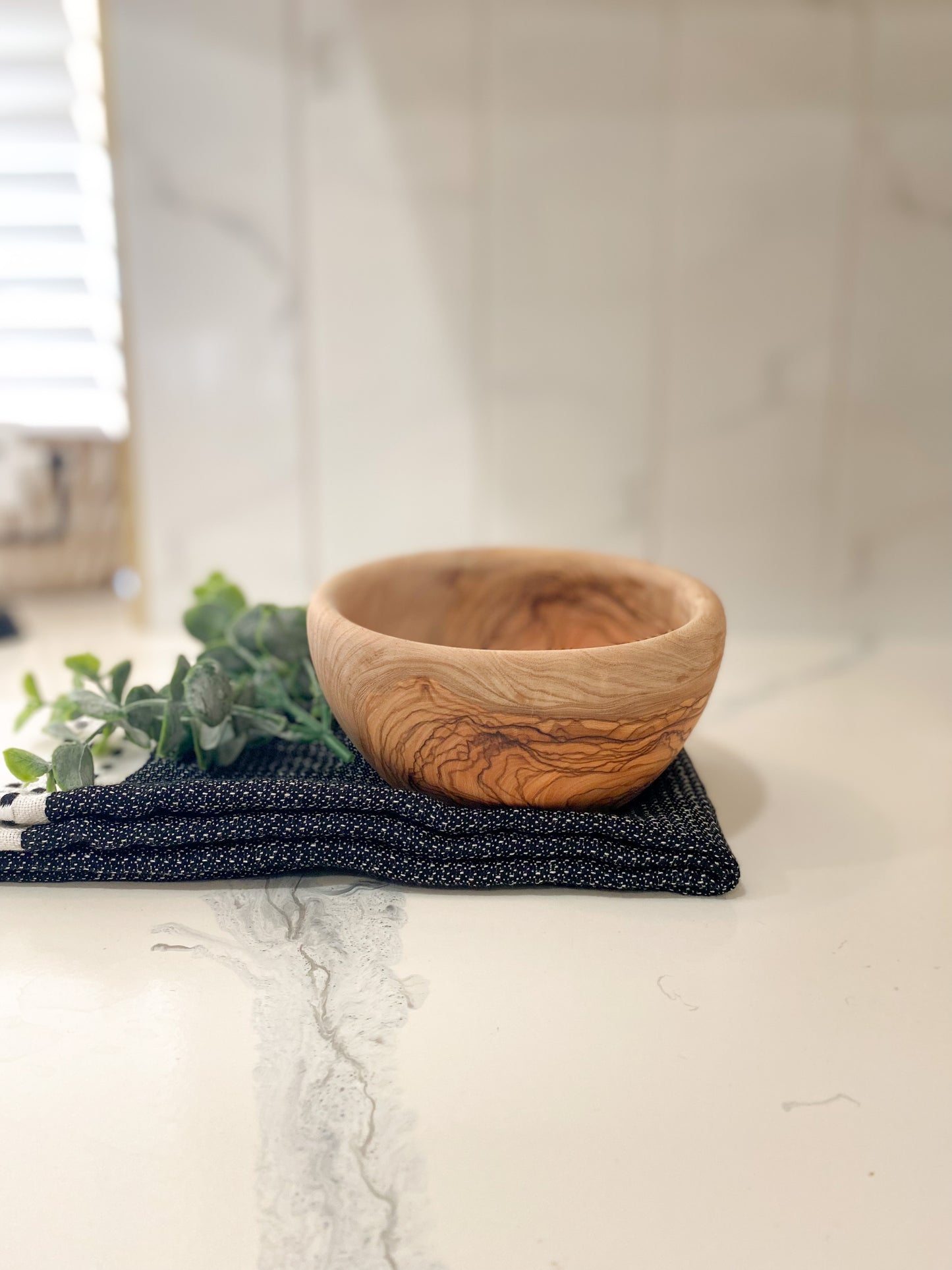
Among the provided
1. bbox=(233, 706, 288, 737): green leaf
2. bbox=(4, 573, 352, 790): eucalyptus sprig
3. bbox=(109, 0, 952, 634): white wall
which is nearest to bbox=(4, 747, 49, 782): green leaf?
bbox=(4, 573, 352, 790): eucalyptus sprig

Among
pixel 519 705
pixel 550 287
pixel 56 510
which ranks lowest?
pixel 56 510

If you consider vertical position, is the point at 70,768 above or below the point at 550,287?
below

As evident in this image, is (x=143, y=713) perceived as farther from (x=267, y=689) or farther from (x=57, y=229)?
(x=57, y=229)

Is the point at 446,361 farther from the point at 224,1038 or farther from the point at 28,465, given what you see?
the point at 224,1038

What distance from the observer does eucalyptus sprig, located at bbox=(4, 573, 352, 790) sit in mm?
599

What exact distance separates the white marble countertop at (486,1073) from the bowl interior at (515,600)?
18 cm

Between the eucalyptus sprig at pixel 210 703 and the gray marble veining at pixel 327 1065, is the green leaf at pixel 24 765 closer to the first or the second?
the eucalyptus sprig at pixel 210 703

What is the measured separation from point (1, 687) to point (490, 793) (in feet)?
1.77

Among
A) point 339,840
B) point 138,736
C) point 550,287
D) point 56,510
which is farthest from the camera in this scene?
point 56,510

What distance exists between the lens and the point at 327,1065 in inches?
16.5

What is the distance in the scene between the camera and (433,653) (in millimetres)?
501

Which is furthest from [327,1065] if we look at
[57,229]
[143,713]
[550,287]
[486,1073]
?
[57,229]

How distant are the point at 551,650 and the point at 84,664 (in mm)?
287

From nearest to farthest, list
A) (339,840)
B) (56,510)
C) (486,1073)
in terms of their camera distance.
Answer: (486,1073) < (339,840) < (56,510)
